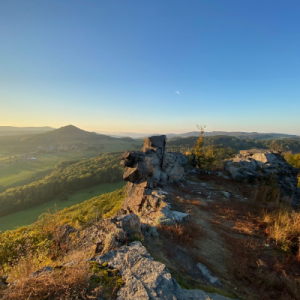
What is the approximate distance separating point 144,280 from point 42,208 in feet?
211

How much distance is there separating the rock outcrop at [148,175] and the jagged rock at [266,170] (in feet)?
20.9

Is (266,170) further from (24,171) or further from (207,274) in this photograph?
(24,171)

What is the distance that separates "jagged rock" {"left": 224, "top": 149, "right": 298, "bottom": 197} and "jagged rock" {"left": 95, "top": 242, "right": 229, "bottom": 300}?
1478 centimetres

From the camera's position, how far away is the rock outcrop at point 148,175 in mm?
10287

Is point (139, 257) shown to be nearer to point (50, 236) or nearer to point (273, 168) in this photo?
point (50, 236)

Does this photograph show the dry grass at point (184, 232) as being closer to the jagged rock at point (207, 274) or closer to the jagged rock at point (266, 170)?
the jagged rock at point (207, 274)

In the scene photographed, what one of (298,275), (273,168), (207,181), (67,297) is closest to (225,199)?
(207,181)

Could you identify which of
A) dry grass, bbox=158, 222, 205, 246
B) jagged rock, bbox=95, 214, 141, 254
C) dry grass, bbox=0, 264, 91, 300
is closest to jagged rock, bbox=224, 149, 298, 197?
dry grass, bbox=158, 222, 205, 246

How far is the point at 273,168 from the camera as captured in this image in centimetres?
1599

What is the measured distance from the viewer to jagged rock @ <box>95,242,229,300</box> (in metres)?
2.77

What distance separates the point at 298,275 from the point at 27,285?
693 centimetres

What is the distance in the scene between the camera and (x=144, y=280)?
3.09 meters

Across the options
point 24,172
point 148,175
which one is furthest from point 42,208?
point 148,175

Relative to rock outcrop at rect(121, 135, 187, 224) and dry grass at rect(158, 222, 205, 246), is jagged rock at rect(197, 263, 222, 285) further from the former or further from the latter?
rock outcrop at rect(121, 135, 187, 224)
